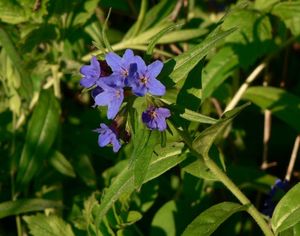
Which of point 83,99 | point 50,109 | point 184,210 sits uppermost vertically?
point 50,109

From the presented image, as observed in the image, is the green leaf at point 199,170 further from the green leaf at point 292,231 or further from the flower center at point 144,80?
the flower center at point 144,80

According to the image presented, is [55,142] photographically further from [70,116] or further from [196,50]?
[196,50]

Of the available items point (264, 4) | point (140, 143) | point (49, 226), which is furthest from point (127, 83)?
point (264, 4)

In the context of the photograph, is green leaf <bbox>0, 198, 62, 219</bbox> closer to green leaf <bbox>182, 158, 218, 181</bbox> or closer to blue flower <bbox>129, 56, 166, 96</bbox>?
green leaf <bbox>182, 158, 218, 181</bbox>

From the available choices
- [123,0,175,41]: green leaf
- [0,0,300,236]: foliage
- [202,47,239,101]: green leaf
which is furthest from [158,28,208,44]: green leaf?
[202,47,239,101]: green leaf

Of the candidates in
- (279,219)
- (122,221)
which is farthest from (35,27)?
(279,219)

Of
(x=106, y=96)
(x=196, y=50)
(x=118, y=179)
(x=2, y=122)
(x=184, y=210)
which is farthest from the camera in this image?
(x=2, y=122)
